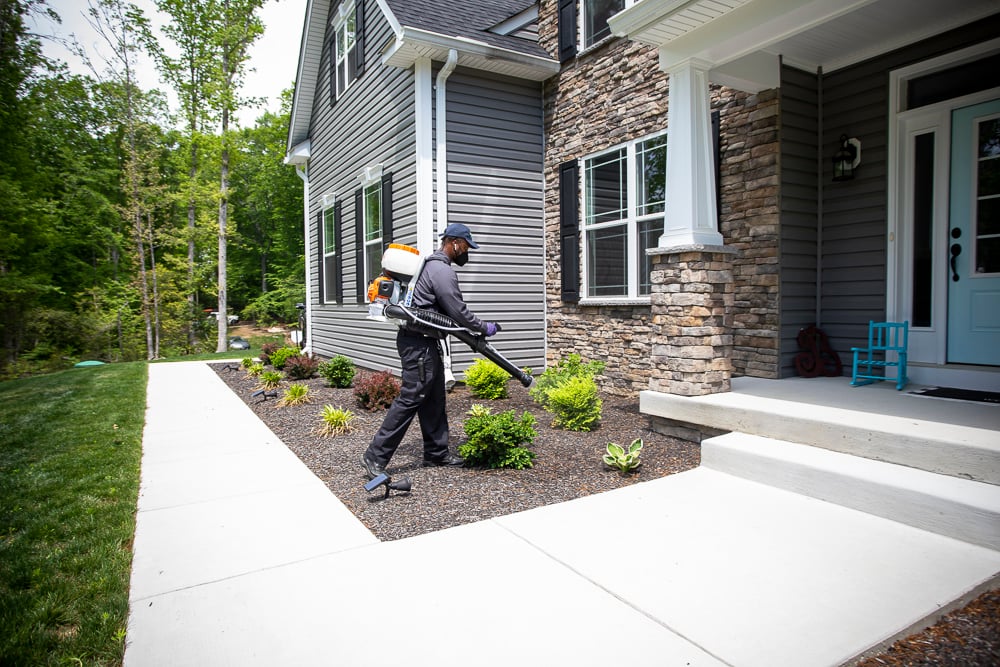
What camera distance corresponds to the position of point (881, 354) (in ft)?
17.5

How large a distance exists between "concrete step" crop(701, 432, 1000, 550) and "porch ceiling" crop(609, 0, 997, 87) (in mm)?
2936

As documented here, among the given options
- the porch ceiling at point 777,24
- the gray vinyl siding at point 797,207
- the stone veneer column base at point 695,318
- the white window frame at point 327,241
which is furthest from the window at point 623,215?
the white window frame at point 327,241

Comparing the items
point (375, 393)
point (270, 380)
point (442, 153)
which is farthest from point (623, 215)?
point (270, 380)

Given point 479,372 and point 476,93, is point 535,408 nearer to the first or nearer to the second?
point 479,372

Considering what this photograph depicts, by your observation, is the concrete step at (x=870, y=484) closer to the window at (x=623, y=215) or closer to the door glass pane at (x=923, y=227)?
the door glass pane at (x=923, y=227)

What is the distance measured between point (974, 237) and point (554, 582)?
4.58 meters

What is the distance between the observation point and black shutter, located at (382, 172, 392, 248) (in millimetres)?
8695

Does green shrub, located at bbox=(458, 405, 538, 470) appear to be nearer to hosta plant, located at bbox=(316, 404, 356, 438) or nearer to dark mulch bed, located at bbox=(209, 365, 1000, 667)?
dark mulch bed, located at bbox=(209, 365, 1000, 667)

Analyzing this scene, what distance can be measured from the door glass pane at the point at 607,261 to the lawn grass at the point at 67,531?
5387mm

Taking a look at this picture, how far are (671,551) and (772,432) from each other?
1.67 metres

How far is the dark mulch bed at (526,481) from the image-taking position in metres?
2.08

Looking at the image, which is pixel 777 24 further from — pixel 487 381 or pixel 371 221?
pixel 371 221

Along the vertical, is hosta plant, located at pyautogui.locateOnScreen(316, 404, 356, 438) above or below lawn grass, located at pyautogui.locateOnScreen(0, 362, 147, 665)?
above

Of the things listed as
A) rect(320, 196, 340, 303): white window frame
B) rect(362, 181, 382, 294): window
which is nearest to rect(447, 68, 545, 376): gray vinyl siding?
rect(362, 181, 382, 294): window
